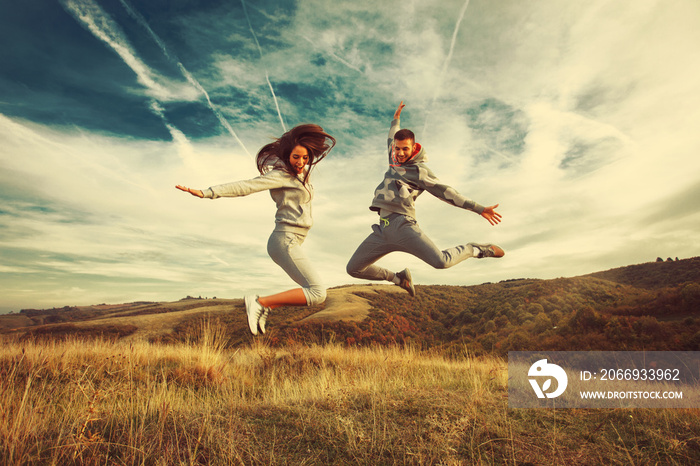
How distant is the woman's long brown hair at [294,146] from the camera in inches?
211

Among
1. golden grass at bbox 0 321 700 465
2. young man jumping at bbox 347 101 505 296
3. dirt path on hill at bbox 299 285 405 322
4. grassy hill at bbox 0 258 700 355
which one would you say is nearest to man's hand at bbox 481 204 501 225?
young man jumping at bbox 347 101 505 296

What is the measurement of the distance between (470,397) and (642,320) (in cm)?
1199

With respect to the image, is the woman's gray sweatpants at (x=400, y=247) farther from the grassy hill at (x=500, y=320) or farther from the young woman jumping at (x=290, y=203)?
the grassy hill at (x=500, y=320)

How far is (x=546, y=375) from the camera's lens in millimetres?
6000

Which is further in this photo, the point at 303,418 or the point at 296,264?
the point at 296,264

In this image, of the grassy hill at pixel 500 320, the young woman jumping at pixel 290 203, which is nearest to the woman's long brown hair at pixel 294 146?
the young woman jumping at pixel 290 203

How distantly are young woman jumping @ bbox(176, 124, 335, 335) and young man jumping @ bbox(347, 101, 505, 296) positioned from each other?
1.04 meters

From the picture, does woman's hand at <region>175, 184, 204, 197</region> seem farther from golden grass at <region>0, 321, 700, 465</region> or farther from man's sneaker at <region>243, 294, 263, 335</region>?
golden grass at <region>0, 321, 700, 465</region>

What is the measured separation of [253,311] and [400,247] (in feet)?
7.89

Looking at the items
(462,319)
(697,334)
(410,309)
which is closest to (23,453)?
(697,334)

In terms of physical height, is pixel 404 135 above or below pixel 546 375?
above

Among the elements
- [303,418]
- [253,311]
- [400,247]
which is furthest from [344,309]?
[303,418]

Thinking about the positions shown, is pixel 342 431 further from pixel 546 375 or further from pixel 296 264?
pixel 546 375

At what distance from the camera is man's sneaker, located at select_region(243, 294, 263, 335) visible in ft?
15.7
